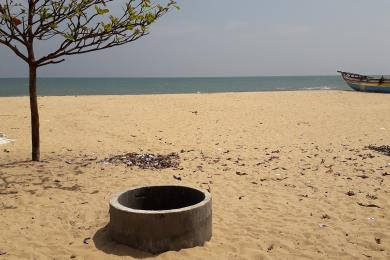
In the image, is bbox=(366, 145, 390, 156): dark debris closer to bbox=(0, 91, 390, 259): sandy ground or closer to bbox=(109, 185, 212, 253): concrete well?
bbox=(0, 91, 390, 259): sandy ground

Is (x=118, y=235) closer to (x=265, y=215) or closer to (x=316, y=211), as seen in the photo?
(x=265, y=215)

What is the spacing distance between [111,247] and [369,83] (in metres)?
30.1

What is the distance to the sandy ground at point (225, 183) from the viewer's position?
14.5 feet

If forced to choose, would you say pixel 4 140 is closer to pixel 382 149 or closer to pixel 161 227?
pixel 161 227

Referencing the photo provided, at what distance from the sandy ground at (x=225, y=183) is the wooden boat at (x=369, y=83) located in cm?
1710

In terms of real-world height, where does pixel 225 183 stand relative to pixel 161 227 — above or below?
below

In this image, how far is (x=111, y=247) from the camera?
14.3 feet

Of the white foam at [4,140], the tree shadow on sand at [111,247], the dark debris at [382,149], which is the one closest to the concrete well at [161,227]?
the tree shadow on sand at [111,247]

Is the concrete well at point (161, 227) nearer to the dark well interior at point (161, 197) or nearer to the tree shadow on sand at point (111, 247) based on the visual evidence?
the tree shadow on sand at point (111, 247)

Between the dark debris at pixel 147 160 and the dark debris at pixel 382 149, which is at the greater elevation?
the dark debris at pixel 382 149

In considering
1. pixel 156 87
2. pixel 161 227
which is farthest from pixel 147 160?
pixel 156 87

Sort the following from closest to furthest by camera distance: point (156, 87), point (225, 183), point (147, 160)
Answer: point (225, 183) < point (147, 160) < point (156, 87)

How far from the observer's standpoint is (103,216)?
526 centimetres

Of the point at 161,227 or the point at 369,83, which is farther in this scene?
the point at 369,83
